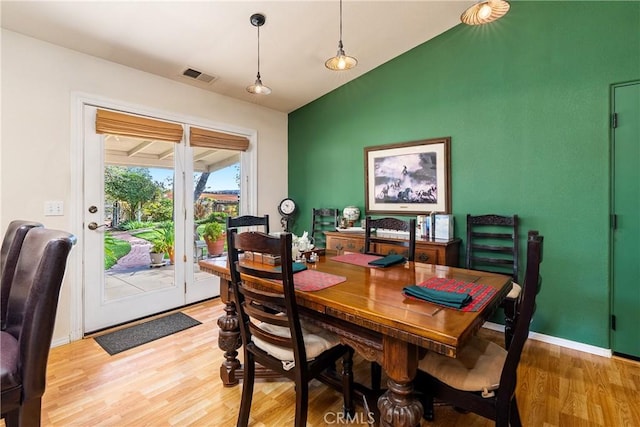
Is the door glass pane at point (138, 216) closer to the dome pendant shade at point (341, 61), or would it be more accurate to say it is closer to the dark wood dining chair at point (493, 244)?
the dome pendant shade at point (341, 61)

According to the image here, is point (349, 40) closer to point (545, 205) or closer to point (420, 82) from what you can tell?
point (420, 82)

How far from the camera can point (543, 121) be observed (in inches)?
102

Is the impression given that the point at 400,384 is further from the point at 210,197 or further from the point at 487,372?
the point at 210,197

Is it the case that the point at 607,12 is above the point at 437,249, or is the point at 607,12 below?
above

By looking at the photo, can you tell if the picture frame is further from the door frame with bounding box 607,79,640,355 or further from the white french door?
the white french door

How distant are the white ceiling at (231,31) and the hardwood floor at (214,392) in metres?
2.54

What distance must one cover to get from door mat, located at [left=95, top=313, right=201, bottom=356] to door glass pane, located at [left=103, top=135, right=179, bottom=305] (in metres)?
A: 0.33

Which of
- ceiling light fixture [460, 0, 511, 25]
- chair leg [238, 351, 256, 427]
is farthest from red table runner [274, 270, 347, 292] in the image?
ceiling light fixture [460, 0, 511, 25]

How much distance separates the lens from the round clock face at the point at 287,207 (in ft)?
14.3

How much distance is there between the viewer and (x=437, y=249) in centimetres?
277

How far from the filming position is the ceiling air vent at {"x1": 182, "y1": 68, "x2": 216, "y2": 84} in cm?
312

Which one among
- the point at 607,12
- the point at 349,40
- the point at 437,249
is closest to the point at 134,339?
the point at 437,249

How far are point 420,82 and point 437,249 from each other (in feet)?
5.95

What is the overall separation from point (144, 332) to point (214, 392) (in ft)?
4.14
